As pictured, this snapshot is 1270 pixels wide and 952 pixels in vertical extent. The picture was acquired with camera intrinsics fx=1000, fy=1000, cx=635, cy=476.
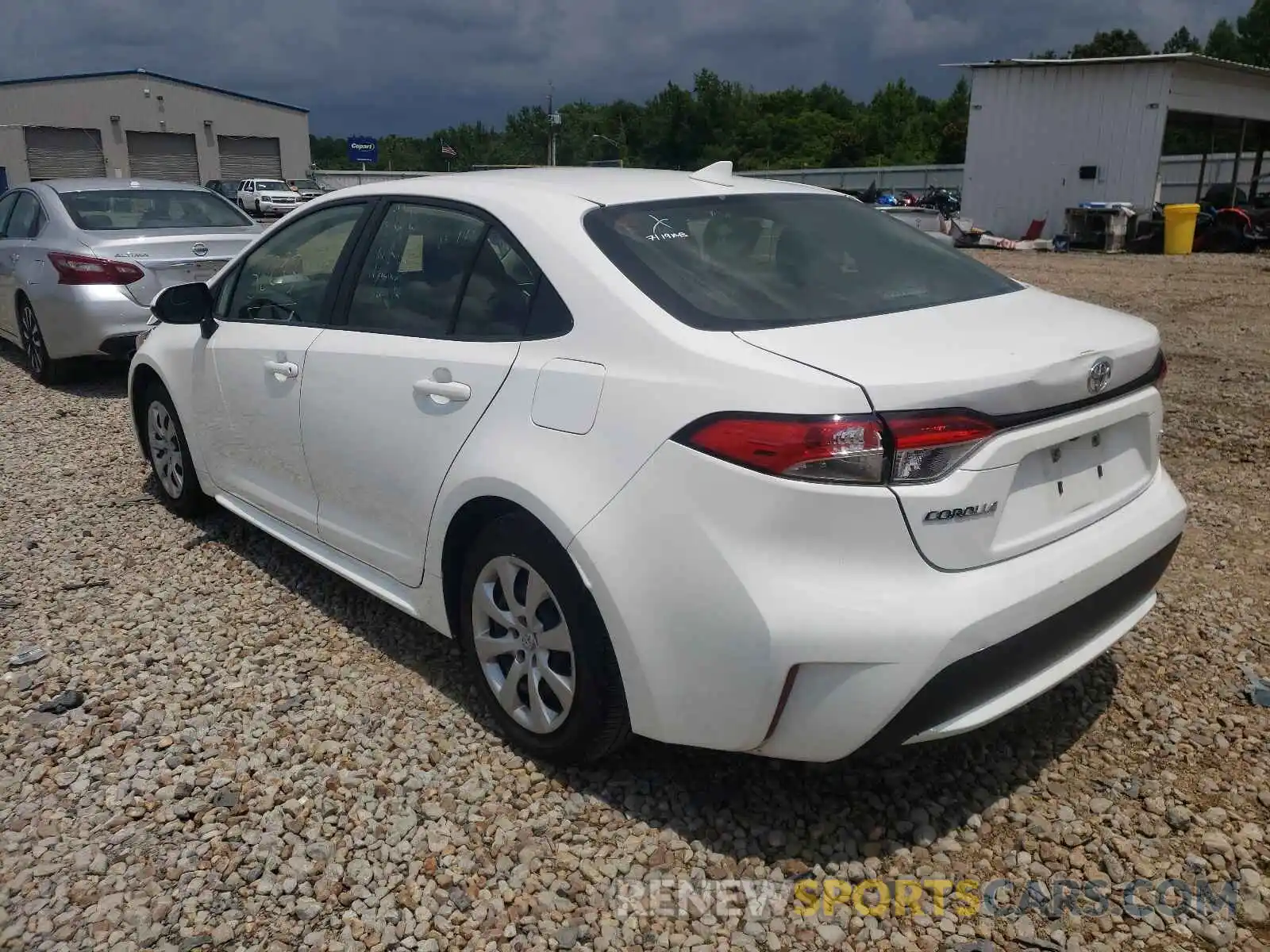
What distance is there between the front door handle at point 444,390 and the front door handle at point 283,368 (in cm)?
81

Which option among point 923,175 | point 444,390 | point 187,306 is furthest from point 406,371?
point 923,175

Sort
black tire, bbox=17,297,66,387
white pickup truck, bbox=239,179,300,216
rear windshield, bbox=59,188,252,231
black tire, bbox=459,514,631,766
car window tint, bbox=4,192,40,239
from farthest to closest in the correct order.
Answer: white pickup truck, bbox=239,179,300,216
car window tint, bbox=4,192,40,239
black tire, bbox=17,297,66,387
rear windshield, bbox=59,188,252,231
black tire, bbox=459,514,631,766

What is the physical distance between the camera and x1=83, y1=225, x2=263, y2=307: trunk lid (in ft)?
24.3

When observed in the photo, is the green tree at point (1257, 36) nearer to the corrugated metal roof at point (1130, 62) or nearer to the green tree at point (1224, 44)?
the green tree at point (1224, 44)

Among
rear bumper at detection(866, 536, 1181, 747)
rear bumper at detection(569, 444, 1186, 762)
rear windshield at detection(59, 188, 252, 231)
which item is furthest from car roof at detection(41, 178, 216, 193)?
rear bumper at detection(866, 536, 1181, 747)

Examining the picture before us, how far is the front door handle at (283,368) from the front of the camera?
144 inches

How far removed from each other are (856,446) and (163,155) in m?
58.6

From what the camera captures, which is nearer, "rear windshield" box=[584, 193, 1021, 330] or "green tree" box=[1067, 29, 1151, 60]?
"rear windshield" box=[584, 193, 1021, 330]

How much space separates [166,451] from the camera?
197 inches

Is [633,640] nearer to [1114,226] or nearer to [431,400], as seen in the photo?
[431,400]

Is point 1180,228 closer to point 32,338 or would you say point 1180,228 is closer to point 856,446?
point 32,338

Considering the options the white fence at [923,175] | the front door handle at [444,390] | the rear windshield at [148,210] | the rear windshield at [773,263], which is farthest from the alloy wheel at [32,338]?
the white fence at [923,175]

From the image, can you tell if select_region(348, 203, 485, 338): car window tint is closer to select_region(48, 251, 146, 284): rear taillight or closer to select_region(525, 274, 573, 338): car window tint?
select_region(525, 274, 573, 338): car window tint

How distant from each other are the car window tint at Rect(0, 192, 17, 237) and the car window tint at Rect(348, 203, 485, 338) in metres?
7.02
